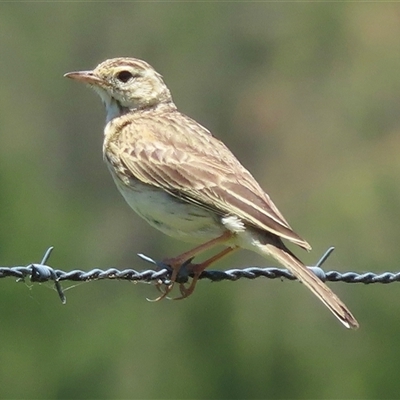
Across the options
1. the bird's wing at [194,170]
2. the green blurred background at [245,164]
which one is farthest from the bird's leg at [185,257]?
the green blurred background at [245,164]

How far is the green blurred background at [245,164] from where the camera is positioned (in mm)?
29578

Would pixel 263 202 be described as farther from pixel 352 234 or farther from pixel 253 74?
pixel 253 74

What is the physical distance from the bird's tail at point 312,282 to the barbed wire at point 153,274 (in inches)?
2.5

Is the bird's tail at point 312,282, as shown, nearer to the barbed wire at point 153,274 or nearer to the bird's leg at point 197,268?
the barbed wire at point 153,274

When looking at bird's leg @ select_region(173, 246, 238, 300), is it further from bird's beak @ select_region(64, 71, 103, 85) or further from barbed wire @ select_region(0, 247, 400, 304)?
bird's beak @ select_region(64, 71, 103, 85)

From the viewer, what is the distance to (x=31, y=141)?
44250 millimetres

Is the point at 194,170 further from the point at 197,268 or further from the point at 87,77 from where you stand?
the point at 87,77

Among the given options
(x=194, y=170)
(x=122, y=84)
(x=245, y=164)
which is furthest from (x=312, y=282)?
(x=245, y=164)

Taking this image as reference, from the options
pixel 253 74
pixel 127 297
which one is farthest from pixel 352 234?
pixel 253 74

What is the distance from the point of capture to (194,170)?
8680 millimetres

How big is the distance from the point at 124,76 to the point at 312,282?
119 inches

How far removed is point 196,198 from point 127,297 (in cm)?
2716

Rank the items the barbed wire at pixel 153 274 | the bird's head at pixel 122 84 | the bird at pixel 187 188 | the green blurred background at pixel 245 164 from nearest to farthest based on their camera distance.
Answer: the barbed wire at pixel 153 274
the bird at pixel 187 188
the bird's head at pixel 122 84
the green blurred background at pixel 245 164

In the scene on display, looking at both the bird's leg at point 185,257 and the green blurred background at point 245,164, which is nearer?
the bird's leg at point 185,257
